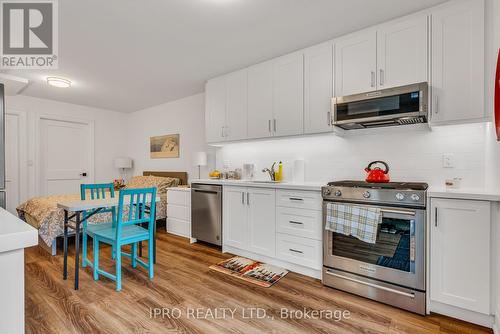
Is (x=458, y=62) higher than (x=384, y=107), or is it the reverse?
(x=458, y=62)

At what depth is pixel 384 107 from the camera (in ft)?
7.75

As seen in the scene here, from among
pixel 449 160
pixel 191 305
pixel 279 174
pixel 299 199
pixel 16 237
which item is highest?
pixel 449 160

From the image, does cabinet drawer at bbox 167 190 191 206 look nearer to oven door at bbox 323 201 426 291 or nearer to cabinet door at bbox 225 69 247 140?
cabinet door at bbox 225 69 247 140

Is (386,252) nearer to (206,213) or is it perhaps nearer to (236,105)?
(206,213)

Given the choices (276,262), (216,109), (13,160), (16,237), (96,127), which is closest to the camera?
(16,237)

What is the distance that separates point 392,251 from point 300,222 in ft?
2.89

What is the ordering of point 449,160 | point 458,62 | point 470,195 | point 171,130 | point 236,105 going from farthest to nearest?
point 171,130, point 236,105, point 449,160, point 458,62, point 470,195

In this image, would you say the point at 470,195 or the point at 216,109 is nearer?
the point at 470,195

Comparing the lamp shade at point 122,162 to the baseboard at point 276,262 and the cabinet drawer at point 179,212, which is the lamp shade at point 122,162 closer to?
the cabinet drawer at point 179,212

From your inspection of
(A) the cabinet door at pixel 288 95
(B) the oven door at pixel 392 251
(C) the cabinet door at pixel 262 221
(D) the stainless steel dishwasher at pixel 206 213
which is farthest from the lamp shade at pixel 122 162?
(B) the oven door at pixel 392 251

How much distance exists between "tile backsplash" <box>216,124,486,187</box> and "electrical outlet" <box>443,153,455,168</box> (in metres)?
0.01

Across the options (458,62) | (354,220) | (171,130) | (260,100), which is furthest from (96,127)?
(458,62)

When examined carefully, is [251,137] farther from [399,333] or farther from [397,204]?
[399,333]

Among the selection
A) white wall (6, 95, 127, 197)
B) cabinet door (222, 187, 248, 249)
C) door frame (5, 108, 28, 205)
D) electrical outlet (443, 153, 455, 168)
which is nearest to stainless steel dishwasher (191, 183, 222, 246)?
cabinet door (222, 187, 248, 249)
